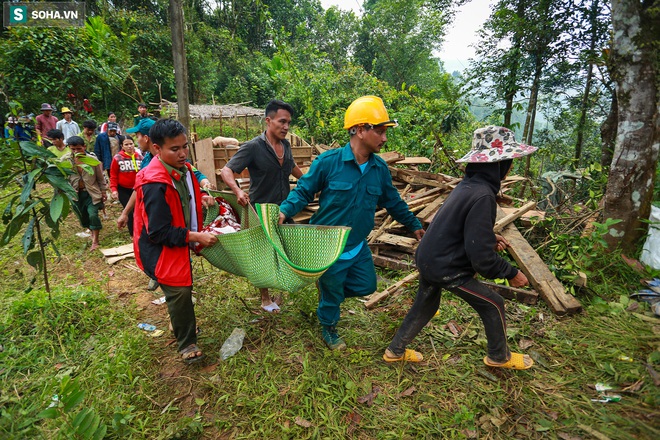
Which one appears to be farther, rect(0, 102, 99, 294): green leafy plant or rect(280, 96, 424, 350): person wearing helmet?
rect(0, 102, 99, 294): green leafy plant

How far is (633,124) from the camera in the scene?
141 inches

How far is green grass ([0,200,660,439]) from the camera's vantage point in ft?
7.47

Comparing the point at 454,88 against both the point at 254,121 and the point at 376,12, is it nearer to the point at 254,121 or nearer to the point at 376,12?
the point at 254,121

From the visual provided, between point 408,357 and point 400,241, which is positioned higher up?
point 400,241

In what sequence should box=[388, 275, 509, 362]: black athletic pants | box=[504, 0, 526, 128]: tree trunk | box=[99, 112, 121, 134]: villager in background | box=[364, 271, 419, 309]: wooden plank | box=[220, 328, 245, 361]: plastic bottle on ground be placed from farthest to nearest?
box=[504, 0, 526, 128]: tree trunk < box=[99, 112, 121, 134]: villager in background < box=[364, 271, 419, 309]: wooden plank < box=[220, 328, 245, 361]: plastic bottle on ground < box=[388, 275, 509, 362]: black athletic pants

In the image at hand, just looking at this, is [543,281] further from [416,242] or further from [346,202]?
[346,202]

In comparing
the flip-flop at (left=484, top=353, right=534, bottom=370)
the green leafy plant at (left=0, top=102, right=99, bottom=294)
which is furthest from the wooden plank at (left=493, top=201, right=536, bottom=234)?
the green leafy plant at (left=0, top=102, right=99, bottom=294)

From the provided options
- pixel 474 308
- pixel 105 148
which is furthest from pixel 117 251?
pixel 474 308

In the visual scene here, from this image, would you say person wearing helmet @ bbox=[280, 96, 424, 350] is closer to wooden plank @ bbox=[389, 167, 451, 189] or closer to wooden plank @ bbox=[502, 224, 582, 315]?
wooden plank @ bbox=[502, 224, 582, 315]

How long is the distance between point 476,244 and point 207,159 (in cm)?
615

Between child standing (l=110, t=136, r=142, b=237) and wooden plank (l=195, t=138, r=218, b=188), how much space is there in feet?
6.97

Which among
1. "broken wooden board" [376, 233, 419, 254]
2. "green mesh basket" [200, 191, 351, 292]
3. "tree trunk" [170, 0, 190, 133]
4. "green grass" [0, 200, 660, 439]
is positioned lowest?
"green grass" [0, 200, 660, 439]

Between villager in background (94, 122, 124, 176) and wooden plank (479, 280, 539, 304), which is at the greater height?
villager in background (94, 122, 124, 176)

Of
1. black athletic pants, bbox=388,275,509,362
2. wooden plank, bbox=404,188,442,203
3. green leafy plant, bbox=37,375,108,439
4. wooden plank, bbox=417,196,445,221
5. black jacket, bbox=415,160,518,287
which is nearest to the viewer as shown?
green leafy plant, bbox=37,375,108,439
